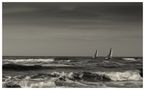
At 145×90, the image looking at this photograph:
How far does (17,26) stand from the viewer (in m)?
16.2

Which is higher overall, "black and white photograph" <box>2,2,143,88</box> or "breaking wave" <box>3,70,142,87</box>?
"black and white photograph" <box>2,2,143,88</box>

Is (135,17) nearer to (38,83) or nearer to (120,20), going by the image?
(120,20)

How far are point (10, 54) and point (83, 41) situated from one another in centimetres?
A: 71

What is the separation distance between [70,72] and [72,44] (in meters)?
0.27

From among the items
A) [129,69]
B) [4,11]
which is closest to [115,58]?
[129,69]

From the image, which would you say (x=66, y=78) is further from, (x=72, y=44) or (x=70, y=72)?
(x=72, y=44)

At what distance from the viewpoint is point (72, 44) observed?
16.3 metres

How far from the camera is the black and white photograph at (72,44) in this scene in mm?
16234

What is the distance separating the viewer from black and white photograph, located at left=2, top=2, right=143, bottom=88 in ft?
53.3

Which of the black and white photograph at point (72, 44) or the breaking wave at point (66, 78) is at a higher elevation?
the black and white photograph at point (72, 44)

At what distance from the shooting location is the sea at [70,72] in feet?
53.3

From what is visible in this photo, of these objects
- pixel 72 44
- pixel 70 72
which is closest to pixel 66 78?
pixel 70 72

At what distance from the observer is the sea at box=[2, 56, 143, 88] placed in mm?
16234

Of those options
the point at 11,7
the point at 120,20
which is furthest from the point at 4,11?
the point at 120,20
